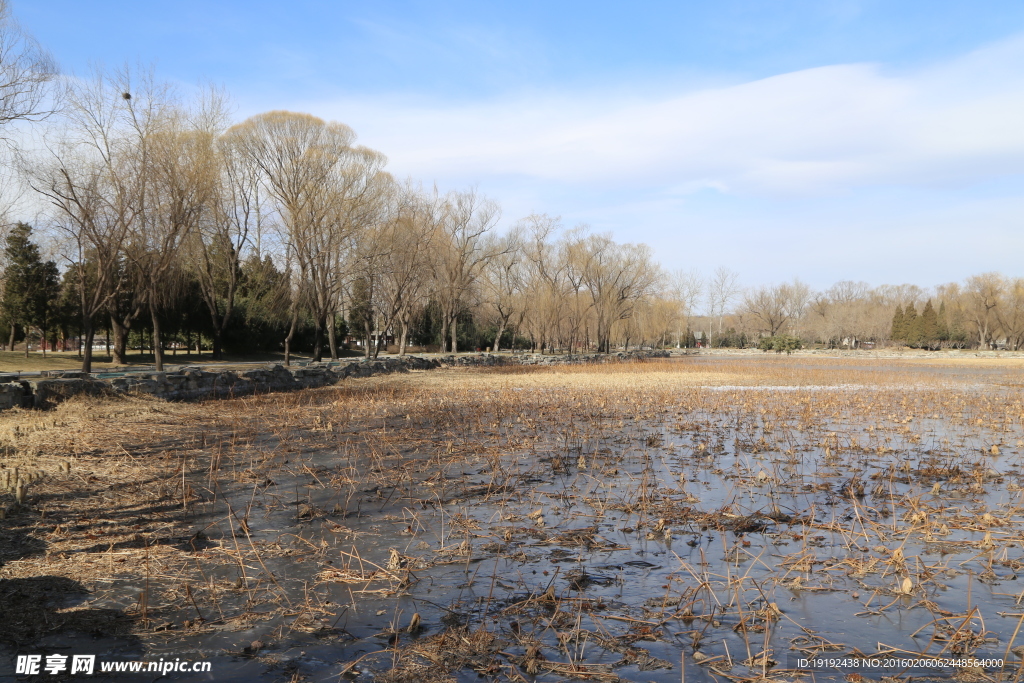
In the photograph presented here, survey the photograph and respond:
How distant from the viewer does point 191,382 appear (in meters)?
19.1

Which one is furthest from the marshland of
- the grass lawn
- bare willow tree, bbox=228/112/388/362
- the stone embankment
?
bare willow tree, bbox=228/112/388/362

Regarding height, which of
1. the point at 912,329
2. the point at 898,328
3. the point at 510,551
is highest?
the point at 898,328

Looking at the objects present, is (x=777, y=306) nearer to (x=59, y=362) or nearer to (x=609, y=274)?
(x=609, y=274)

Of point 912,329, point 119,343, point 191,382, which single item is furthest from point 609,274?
point 912,329

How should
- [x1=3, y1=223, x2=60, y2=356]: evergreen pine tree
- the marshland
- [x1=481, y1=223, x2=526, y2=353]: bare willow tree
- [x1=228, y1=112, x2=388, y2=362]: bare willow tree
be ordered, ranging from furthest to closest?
[x1=481, y1=223, x2=526, y2=353]: bare willow tree → [x1=3, y1=223, x2=60, y2=356]: evergreen pine tree → [x1=228, y1=112, x2=388, y2=362]: bare willow tree → the marshland

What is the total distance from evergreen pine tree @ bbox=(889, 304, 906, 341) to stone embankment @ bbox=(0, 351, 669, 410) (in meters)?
77.6

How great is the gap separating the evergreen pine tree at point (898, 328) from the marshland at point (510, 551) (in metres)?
89.1

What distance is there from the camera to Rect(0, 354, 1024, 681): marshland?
160 inches

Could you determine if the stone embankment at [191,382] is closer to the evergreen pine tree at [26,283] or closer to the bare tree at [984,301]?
the evergreen pine tree at [26,283]

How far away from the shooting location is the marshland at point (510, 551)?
4.06 meters

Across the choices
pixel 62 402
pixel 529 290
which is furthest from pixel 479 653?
pixel 529 290

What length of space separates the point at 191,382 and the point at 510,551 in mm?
15842

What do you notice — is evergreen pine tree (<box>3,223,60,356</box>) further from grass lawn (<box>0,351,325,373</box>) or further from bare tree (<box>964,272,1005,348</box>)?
bare tree (<box>964,272,1005,348</box>)

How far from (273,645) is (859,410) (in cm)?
1615
